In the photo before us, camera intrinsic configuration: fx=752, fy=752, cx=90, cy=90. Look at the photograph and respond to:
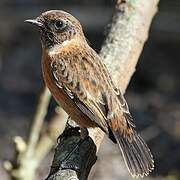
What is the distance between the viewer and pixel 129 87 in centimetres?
1010

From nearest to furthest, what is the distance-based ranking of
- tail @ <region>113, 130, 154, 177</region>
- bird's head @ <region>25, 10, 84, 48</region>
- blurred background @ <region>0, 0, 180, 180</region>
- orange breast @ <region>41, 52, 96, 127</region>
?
tail @ <region>113, 130, 154, 177</region>
orange breast @ <region>41, 52, 96, 127</region>
bird's head @ <region>25, 10, 84, 48</region>
blurred background @ <region>0, 0, 180, 180</region>

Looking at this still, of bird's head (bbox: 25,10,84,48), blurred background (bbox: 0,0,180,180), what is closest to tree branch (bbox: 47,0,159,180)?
bird's head (bbox: 25,10,84,48)

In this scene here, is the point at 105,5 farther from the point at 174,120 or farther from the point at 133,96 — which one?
the point at 174,120

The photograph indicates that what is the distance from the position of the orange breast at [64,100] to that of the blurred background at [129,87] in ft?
8.34

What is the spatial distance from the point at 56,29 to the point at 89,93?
60 cm

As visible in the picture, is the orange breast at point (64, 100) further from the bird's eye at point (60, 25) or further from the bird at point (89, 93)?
the bird's eye at point (60, 25)

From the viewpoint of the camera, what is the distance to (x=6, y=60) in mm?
10703

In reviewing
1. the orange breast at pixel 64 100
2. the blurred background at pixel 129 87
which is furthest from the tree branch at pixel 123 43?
the blurred background at pixel 129 87

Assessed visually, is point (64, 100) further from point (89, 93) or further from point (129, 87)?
point (129, 87)

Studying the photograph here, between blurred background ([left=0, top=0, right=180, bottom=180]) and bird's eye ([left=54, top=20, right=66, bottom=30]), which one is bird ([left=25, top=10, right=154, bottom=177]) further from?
blurred background ([left=0, top=0, right=180, bottom=180])

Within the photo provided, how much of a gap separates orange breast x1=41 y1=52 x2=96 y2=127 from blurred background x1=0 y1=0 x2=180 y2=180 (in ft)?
8.34

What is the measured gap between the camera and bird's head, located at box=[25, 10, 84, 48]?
5355mm

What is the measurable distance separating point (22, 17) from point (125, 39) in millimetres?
6071

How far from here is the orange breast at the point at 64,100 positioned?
5.01m
